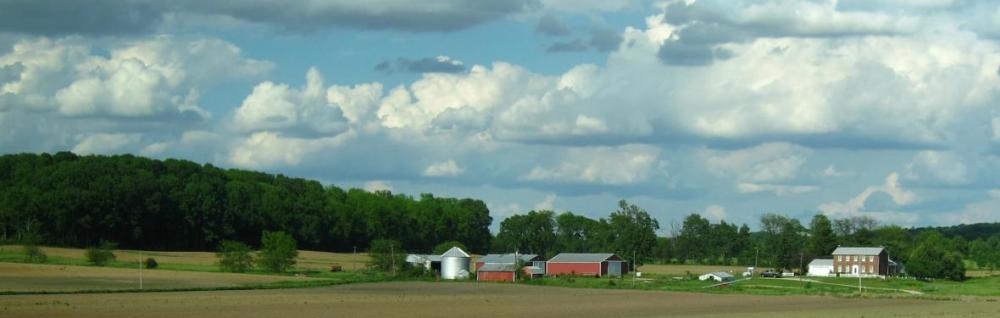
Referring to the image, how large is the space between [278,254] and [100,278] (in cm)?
3159

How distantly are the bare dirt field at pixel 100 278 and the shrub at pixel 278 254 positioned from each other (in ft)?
43.3

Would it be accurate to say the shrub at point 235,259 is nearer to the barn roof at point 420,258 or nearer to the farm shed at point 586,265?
the barn roof at point 420,258

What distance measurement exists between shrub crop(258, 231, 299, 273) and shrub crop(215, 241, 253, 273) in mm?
1994

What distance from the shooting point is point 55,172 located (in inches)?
6496

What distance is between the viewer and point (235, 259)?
129 meters

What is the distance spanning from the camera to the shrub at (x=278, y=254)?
13275 centimetres

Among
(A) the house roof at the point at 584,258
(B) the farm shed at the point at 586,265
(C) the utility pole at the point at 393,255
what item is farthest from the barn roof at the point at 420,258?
(A) the house roof at the point at 584,258

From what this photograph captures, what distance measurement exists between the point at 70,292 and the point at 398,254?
65.6 m

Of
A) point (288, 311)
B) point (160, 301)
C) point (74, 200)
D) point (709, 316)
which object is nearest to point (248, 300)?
point (160, 301)

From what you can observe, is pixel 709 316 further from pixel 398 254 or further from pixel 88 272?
pixel 398 254

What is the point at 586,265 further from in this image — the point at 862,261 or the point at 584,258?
the point at 862,261

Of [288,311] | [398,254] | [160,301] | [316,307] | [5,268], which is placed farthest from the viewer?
[398,254]

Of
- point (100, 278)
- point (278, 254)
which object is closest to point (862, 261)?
point (278, 254)

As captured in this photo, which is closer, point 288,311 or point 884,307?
point 288,311
